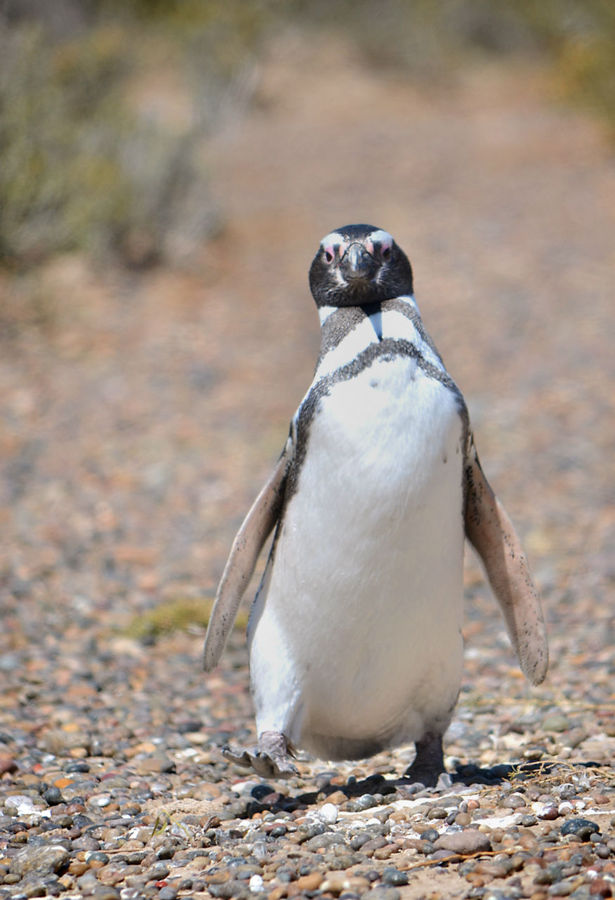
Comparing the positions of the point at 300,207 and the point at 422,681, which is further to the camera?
the point at 300,207

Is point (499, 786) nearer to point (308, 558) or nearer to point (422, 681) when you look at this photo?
point (422, 681)

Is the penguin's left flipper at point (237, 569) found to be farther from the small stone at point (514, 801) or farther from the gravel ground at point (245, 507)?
the small stone at point (514, 801)

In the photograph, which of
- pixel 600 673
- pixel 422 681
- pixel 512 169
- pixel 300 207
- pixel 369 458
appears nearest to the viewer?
pixel 369 458

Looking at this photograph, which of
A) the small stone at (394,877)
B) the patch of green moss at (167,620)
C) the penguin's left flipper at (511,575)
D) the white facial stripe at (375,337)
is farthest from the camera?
the patch of green moss at (167,620)

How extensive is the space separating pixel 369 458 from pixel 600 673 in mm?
2006

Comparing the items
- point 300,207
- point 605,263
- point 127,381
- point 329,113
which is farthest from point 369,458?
point 329,113

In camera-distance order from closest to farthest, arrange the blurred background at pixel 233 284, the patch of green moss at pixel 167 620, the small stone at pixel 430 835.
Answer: the small stone at pixel 430 835 → the patch of green moss at pixel 167 620 → the blurred background at pixel 233 284

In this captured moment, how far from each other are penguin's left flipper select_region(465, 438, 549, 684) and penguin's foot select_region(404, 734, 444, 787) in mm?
345

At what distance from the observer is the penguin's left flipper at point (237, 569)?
3.32m

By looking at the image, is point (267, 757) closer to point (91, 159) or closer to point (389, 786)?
point (389, 786)

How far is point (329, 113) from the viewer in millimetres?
16672

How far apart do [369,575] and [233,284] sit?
26.6ft

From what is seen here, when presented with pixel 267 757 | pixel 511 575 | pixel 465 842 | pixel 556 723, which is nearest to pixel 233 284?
pixel 556 723

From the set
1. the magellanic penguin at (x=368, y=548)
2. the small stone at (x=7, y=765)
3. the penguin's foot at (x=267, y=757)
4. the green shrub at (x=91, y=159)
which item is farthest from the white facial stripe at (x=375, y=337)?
the green shrub at (x=91, y=159)
